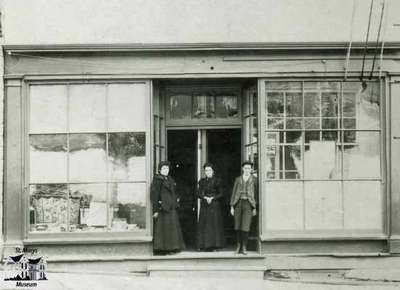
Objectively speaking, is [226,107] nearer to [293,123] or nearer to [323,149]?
[293,123]

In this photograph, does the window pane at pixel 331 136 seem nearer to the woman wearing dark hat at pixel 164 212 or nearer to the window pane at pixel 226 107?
the window pane at pixel 226 107

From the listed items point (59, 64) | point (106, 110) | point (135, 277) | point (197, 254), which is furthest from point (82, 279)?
point (59, 64)

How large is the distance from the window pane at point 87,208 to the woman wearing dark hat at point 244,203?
2224 mm

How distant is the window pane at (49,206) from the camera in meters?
12.1

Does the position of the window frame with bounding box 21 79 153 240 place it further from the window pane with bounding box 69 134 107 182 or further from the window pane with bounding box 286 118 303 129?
the window pane with bounding box 286 118 303 129

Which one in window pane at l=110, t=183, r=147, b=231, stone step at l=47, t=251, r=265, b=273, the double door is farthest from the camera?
the double door

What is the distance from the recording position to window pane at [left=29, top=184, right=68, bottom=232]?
477 inches

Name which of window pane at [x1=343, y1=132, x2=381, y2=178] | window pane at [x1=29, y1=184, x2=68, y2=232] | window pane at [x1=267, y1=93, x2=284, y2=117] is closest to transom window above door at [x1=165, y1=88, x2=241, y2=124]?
window pane at [x1=267, y1=93, x2=284, y2=117]

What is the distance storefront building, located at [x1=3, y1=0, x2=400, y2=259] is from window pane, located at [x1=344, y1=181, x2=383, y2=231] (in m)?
0.02

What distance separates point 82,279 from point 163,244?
5.10 ft

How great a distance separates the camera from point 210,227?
12.5 metres

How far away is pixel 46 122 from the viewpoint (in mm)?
12156

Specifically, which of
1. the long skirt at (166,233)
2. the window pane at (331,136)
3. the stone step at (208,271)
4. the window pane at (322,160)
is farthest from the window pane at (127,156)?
the window pane at (331,136)

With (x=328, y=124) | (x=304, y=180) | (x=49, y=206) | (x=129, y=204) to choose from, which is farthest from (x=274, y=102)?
(x=49, y=206)
